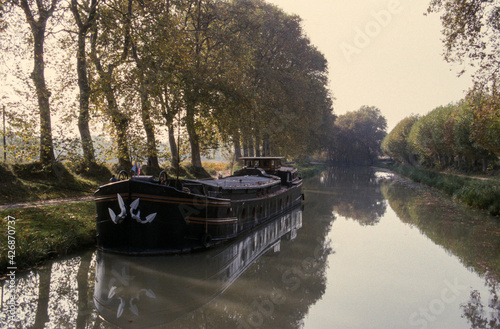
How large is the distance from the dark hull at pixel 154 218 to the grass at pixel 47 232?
998mm

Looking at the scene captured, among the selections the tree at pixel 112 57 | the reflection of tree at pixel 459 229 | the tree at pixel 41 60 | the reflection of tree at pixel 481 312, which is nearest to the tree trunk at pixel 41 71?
the tree at pixel 41 60

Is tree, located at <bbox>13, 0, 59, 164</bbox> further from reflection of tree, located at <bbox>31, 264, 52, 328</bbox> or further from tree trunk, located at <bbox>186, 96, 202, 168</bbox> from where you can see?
reflection of tree, located at <bbox>31, 264, 52, 328</bbox>

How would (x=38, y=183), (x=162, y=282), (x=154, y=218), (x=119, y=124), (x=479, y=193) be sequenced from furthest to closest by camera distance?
(x=479, y=193)
(x=119, y=124)
(x=38, y=183)
(x=154, y=218)
(x=162, y=282)

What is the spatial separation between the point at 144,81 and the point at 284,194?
10.4 m

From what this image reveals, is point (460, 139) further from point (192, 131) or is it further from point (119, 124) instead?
point (119, 124)

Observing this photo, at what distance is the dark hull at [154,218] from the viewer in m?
11.5

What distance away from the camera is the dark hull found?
11469 mm

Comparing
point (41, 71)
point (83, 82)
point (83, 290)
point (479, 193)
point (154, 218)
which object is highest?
point (41, 71)

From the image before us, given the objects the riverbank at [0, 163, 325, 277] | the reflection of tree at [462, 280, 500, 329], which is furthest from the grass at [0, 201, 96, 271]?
the reflection of tree at [462, 280, 500, 329]

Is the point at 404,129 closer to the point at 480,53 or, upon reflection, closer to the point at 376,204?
the point at 376,204

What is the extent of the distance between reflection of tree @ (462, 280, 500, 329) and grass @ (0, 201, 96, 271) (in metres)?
11.4

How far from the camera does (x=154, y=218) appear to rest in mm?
11648

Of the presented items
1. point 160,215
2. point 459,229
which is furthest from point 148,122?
point 459,229

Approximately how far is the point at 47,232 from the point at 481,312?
12.4 meters
